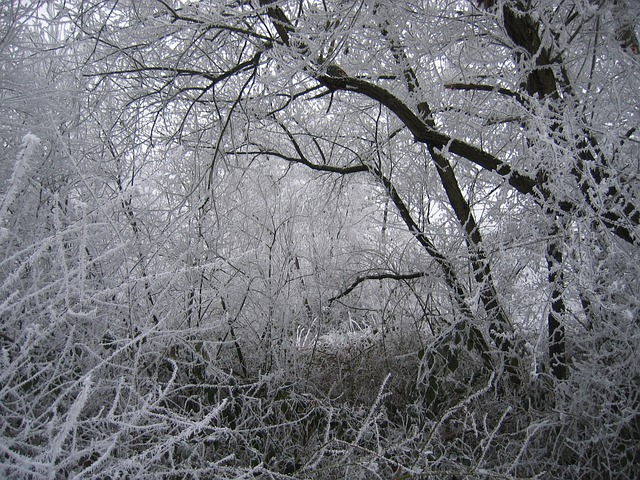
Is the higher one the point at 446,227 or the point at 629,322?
the point at 446,227

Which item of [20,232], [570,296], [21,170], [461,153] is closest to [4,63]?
[20,232]

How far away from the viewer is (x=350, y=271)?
14.1 feet

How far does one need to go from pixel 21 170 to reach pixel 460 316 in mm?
2451

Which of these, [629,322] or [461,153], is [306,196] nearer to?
[461,153]

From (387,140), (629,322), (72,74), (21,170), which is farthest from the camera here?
(387,140)

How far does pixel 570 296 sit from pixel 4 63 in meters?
3.62

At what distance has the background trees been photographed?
6.79 ft

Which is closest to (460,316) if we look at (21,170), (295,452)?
(295,452)

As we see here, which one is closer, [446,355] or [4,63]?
[4,63]

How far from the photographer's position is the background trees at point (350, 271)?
6.79ft

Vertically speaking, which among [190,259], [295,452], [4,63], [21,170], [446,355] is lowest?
[295,452]

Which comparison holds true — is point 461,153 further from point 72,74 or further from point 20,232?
point 72,74

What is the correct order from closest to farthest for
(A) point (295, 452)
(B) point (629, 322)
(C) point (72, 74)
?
(B) point (629, 322) < (A) point (295, 452) < (C) point (72, 74)

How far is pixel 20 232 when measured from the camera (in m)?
2.49
